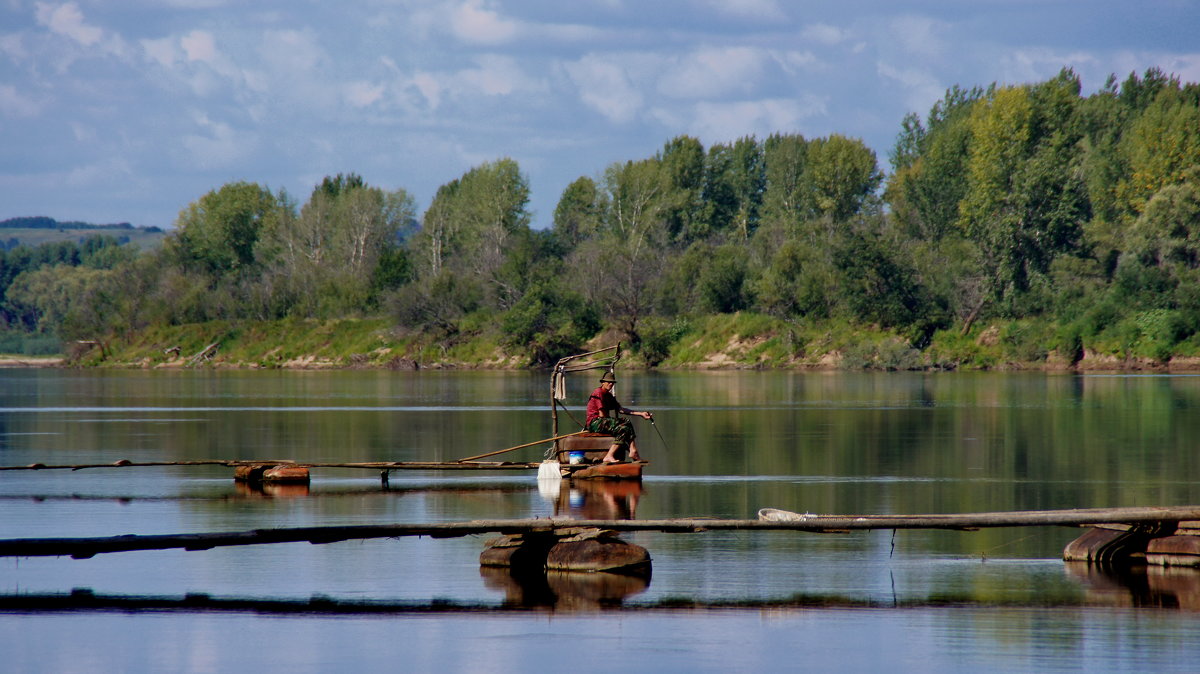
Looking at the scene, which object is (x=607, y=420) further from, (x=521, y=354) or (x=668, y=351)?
(x=521, y=354)

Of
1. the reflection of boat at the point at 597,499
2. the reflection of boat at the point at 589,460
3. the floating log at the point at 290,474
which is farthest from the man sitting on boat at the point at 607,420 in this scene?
the floating log at the point at 290,474

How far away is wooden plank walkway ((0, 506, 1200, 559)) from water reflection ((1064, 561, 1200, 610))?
687 millimetres

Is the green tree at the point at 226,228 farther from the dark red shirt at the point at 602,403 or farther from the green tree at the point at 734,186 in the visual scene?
the dark red shirt at the point at 602,403

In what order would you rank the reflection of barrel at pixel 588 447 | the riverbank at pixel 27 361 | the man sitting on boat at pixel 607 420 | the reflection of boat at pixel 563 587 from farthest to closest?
the riverbank at pixel 27 361 → the man sitting on boat at pixel 607 420 → the reflection of barrel at pixel 588 447 → the reflection of boat at pixel 563 587

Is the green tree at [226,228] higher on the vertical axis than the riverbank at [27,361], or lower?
higher

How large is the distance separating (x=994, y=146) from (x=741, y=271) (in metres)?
20.8

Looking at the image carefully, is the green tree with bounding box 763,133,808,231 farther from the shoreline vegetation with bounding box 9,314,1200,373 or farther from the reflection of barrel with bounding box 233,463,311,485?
the reflection of barrel with bounding box 233,463,311,485

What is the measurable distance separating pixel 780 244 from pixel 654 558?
91758 millimetres

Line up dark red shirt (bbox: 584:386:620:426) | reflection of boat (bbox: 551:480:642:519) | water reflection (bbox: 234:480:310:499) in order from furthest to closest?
dark red shirt (bbox: 584:386:620:426) → water reflection (bbox: 234:480:310:499) → reflection of boat (bbox: 551:480:642:519)

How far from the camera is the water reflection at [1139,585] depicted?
16000 millimetres

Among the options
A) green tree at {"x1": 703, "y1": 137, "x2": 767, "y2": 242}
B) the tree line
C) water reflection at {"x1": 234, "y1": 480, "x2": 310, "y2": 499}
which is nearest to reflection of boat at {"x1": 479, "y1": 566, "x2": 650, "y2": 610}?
water reflection at {"x1": 234, "y1": 480, "x2": 310, "y2": 499}

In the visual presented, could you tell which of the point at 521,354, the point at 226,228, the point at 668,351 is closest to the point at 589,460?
the point at 668,351

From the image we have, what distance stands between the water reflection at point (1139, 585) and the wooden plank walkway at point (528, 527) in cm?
69

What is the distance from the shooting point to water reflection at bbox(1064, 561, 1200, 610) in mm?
16000
